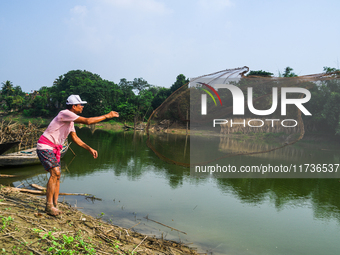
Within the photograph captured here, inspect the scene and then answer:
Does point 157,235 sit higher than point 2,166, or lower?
lower

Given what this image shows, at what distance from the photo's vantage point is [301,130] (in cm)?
409

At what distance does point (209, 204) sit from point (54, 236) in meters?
4.76

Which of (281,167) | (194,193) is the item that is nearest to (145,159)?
(194,193)

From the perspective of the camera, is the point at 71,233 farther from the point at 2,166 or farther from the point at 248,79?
the point at 2,166

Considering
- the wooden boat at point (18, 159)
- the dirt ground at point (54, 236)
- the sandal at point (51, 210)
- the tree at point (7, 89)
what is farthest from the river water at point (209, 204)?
the tree at point (7, 89)

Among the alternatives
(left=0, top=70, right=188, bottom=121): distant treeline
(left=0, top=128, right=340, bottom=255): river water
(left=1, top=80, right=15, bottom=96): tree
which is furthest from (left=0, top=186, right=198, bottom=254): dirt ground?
(left=1, top=80, right=15, bottom=96): tree

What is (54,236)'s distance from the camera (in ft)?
8.68

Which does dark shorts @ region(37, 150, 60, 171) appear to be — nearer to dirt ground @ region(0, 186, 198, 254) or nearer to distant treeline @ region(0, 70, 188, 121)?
dirt ground @ region(0, 186, 198, 254)

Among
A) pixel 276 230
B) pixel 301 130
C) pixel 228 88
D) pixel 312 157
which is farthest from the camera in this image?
pixel 312 157

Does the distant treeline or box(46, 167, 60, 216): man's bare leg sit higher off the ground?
the distant treeline

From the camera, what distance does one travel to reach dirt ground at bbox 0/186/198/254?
Answer: 2.44 metres

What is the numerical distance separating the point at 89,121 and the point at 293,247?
13.9 ft

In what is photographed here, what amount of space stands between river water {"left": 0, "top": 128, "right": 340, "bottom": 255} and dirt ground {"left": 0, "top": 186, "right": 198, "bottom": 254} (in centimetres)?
74

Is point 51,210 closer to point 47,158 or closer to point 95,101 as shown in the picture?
point 47,158
